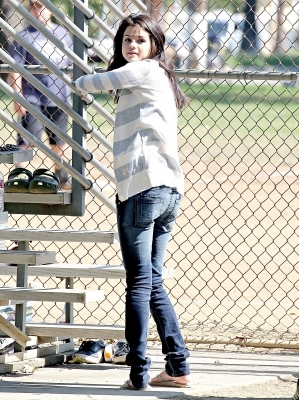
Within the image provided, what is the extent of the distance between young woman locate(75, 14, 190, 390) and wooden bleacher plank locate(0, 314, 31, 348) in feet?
2.42

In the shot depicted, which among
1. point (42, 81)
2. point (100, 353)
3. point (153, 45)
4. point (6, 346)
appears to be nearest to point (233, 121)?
point (42, 81)

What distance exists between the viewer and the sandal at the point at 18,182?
521 cm

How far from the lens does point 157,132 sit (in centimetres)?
448

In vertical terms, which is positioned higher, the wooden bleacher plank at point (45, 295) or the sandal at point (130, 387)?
the wooden bleacher plank at point (45, 295)

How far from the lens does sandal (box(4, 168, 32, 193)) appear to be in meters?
5.21

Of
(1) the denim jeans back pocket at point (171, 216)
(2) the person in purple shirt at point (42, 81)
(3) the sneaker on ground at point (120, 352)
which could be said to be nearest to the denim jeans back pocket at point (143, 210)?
(1) the denim jeans back pocket at point (171, 216)

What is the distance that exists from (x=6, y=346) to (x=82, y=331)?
0.44 metres

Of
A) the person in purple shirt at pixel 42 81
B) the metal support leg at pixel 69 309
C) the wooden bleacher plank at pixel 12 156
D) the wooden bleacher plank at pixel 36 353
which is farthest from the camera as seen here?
the person in purple shirt at pixel 42 81

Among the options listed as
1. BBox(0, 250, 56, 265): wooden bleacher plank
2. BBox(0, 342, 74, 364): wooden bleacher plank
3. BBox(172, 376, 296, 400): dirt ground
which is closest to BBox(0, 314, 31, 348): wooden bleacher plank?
BBox(0, 342, 74, 364): wooden bleacher plank

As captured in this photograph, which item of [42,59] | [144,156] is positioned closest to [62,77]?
[42,59]

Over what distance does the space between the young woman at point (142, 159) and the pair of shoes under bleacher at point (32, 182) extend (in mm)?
717

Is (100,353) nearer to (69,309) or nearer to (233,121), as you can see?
(69,309)

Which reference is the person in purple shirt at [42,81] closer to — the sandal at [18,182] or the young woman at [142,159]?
the sandal at [18,182]

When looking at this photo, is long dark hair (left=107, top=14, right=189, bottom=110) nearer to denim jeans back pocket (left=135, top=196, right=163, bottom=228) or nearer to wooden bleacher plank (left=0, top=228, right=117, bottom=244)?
denim jeans back pocket (left=135, top=196, right=163, bottom=228)
